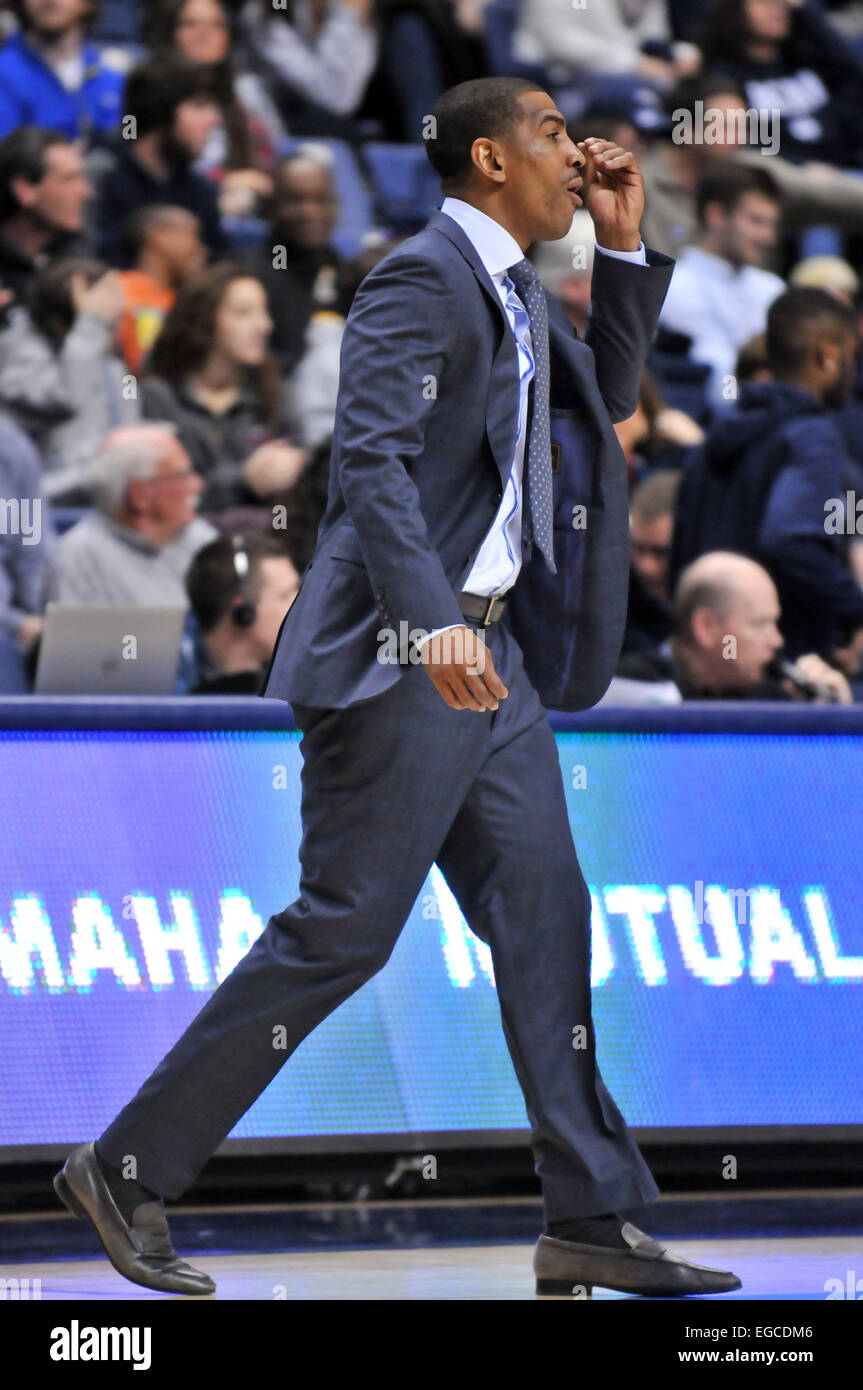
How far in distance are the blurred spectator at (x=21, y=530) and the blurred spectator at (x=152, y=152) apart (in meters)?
2.21

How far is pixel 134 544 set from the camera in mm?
7152

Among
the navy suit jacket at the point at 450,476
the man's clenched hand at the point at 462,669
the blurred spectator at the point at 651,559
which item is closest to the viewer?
the man's clenched hand at the point at 462,669

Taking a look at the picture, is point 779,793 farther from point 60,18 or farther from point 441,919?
point 60,18

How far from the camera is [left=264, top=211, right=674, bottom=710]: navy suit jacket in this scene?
3.75m

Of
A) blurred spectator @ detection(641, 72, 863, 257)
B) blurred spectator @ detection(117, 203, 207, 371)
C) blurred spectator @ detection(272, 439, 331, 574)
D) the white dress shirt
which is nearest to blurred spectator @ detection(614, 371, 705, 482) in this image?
blurred spectator @ detection(641, 72, 863, 257)

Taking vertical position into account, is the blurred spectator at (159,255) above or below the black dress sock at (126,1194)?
above

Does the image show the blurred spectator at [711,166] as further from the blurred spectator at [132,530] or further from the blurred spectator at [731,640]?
the blurred spectator at [731,640]

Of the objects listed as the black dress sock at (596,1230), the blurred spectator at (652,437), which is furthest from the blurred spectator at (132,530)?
the black dress sock at (596,1230)

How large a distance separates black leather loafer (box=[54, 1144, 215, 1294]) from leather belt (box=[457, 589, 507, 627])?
44.0 inches

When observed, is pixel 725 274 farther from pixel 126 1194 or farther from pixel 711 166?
pixel 126 1194

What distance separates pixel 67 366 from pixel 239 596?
1.96m

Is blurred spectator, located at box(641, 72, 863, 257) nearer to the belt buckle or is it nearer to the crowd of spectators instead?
the crowd of spectators

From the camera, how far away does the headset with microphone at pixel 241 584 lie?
6473mm

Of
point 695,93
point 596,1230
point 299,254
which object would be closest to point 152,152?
point 299,254
